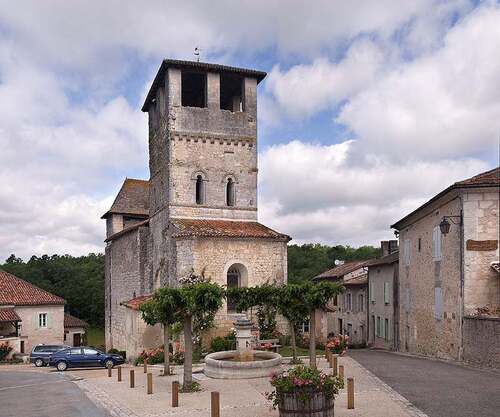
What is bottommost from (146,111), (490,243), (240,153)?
(490,243)

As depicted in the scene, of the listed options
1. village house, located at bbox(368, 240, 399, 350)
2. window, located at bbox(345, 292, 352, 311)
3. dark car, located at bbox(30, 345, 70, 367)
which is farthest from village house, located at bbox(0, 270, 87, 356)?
village house, located at bbox(368, 240, 399, 350)

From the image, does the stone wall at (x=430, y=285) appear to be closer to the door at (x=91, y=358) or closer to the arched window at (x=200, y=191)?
the arched window at (x=200, y=191)

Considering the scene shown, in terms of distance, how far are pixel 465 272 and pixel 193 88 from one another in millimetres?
16995

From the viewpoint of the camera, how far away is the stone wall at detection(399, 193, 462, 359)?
19.0m

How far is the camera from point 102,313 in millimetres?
63000

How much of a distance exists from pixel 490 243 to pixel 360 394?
25.9 ft

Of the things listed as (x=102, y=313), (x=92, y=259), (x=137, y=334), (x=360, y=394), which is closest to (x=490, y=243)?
(x=360, y=394)

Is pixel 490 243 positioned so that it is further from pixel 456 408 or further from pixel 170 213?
pixel 170 213

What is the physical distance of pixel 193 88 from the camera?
29.2m

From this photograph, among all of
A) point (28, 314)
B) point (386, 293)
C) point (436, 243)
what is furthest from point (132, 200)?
point (436, 243)

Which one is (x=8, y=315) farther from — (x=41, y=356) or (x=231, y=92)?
(x=231, y=92)

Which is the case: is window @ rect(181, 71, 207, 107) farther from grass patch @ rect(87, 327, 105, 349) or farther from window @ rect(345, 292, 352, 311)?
grass patch @ rect(87, 327, 105, 349)

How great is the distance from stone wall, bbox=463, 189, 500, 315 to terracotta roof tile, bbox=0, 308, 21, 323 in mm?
27533

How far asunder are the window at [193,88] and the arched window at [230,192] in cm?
375
